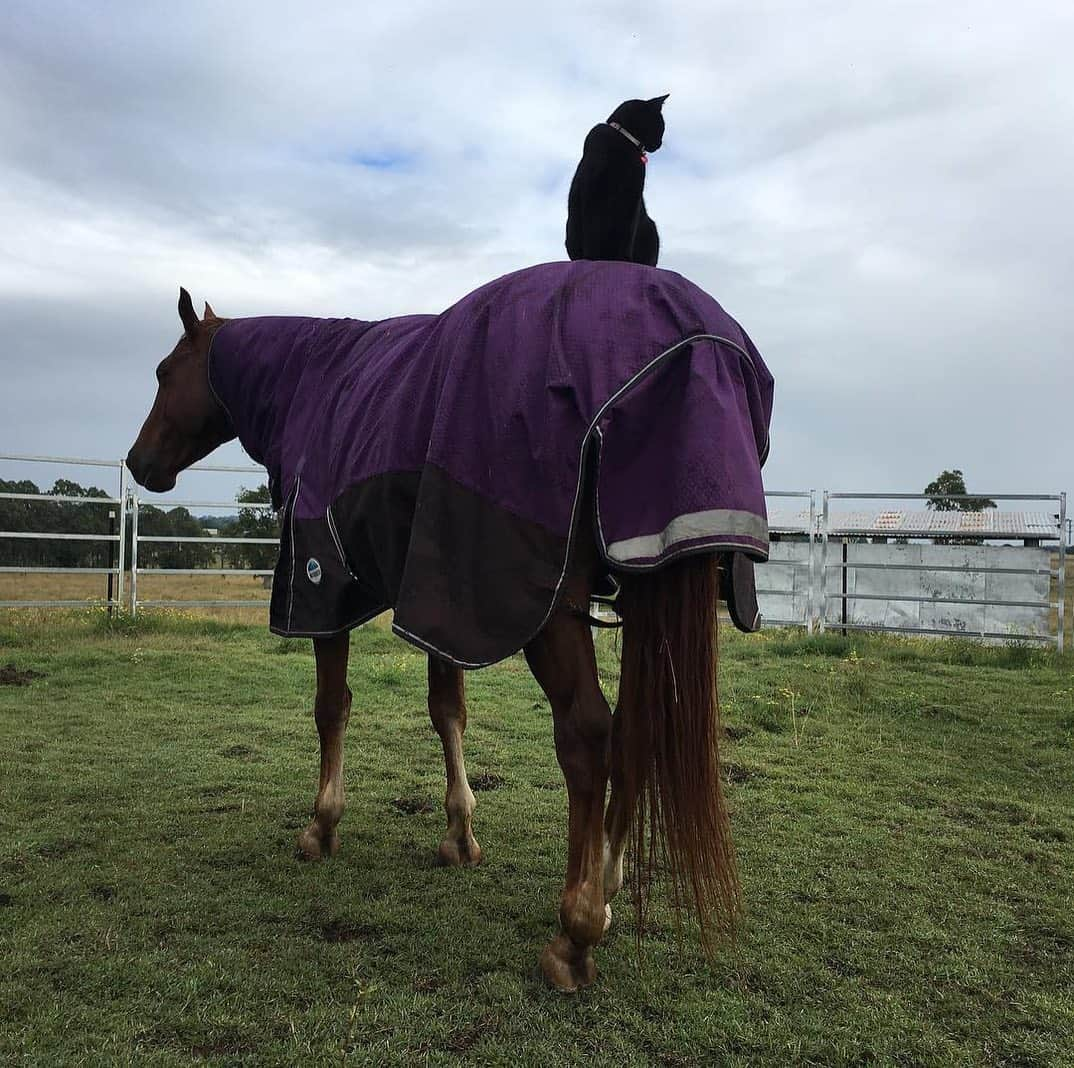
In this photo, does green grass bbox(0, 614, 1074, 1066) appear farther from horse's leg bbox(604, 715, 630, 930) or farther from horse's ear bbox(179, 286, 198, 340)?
horse's ear bbox(179, 286, 198, 340)

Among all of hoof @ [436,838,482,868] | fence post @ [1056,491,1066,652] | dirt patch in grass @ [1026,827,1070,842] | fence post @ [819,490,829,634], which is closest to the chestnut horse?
hoof @ [436,838,482,868]

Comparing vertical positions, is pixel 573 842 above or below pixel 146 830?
above

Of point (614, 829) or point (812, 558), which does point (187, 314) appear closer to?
point (614, 829)

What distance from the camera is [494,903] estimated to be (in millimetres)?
2457

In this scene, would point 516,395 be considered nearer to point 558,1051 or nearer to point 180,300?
point 558,1051

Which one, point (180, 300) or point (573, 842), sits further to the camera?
point (180, 300)

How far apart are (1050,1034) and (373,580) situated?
1877mm

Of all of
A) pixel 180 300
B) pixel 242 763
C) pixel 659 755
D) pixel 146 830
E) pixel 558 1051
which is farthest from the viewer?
pixel 242 763

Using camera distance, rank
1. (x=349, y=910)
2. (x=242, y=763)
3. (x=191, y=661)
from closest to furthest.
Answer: (x=349, y=910) → (x=242, y=763) → (x=191, y=661)

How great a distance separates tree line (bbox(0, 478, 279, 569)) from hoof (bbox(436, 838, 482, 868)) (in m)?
7.28

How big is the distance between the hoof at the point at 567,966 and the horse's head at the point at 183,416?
2.34 meters

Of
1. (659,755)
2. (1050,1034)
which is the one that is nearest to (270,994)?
(659,755)

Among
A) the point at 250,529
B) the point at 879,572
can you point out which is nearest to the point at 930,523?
the point at 879,572

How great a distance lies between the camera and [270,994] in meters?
1.91
